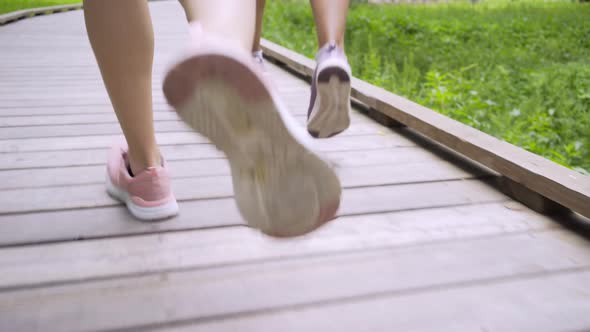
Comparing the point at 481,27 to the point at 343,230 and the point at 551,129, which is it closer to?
the point at 551,129

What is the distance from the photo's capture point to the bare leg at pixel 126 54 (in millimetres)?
1119

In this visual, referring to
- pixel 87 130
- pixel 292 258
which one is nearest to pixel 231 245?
pixel 292 258

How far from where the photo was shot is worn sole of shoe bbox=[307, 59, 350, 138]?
4.54ft

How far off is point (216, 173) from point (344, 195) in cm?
41

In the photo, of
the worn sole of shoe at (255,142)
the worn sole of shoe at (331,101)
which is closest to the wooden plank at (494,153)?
the worn sole of shoe at (331,101)

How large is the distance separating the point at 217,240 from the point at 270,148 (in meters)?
0.50

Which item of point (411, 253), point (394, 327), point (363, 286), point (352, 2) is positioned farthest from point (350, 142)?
point (352, 2)

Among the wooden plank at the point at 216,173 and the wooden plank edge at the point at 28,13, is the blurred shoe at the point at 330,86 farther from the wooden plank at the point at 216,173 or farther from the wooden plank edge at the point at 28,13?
the wooden plank edge at the point at 28,13

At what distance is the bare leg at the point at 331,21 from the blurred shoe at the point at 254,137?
2.29ft

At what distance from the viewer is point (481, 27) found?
8430 mm

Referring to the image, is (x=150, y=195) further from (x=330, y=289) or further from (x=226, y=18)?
(x=226, y=18)

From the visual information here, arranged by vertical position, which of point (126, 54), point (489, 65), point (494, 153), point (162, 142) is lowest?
point (489, 65)

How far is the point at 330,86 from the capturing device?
1402mm

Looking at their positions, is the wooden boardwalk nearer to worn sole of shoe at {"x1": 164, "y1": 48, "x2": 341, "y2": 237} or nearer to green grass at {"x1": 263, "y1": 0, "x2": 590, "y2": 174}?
worn sole of shoe at {"x1": 164, "y1": 48, "x2": 341, "y2": 237}
